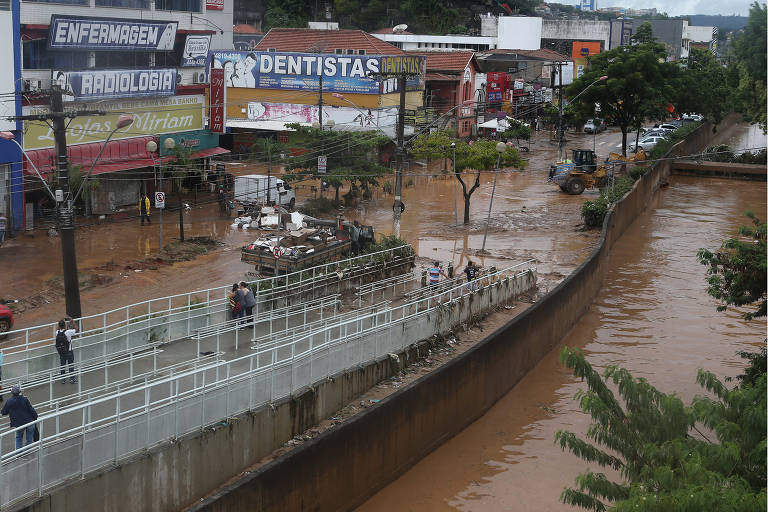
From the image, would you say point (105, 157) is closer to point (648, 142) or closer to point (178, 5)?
point (178, 5)

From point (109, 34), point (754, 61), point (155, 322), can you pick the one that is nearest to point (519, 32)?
point (109, 34)

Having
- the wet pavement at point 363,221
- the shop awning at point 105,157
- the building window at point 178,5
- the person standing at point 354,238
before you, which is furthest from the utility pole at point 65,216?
the building window at point 178,5

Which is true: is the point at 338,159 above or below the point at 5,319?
above

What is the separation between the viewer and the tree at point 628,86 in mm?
58312

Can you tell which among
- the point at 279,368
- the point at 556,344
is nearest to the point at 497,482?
the point at 279,368

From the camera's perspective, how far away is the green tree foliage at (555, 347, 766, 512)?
982 cm

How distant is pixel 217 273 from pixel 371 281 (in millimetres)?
6056

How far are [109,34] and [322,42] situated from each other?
28.9 metres

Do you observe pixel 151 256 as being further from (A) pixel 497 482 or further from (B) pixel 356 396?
(A) pixel 497 482

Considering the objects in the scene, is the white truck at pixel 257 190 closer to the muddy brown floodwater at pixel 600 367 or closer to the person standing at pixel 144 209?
the person standing at pixel 144 209

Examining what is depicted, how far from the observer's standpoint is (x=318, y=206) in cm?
4259

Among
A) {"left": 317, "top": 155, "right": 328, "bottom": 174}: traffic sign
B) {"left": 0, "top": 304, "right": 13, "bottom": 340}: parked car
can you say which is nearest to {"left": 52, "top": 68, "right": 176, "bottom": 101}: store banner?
{"left": 317, "top": 155, "right": 328, "bottom": 174}: traffic sign

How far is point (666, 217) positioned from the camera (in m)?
50.4

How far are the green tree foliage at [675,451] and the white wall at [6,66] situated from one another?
26.6 meters
